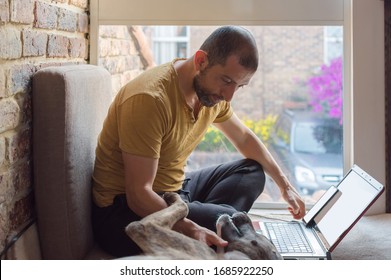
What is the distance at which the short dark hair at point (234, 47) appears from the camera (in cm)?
159

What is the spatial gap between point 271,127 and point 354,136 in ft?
1.37

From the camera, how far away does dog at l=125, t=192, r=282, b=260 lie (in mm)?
1285

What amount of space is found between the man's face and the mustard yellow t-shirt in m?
0.06

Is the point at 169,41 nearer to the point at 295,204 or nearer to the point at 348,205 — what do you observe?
the point at 295,204

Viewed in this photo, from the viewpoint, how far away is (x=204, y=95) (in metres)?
1.69

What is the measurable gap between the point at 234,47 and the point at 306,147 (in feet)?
3.24

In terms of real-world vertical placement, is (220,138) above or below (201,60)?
below

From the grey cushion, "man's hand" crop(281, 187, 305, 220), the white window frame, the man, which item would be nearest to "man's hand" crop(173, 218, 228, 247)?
the man

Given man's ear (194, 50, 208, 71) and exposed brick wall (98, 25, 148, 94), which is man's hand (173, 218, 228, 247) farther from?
exposed brick wall (98, 25, 148, 94)

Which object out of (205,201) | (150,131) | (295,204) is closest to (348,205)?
(295,204)

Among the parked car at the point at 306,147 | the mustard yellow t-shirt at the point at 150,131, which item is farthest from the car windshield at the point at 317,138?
the mustard yellow t-shirt at the point at 150,131

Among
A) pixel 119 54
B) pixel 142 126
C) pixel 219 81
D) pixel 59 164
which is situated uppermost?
pixel 119 54
